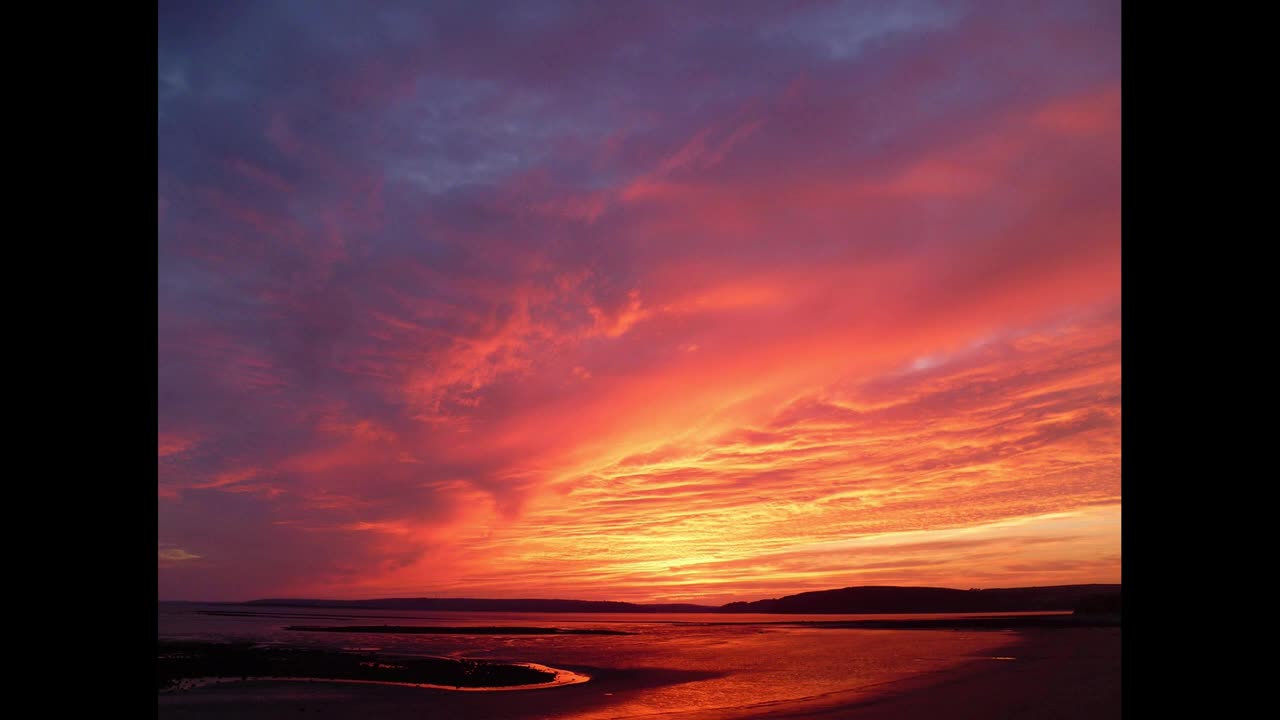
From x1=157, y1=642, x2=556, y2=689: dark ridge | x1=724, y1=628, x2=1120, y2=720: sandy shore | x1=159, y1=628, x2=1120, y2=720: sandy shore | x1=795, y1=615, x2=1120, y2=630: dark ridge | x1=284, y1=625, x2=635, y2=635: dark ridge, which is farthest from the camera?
x1=284, y1=625, x2=635, y2=635: dark ridge

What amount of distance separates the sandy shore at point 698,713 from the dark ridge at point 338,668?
201 cm

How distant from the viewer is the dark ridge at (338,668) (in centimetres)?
2646

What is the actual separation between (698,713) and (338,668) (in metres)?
15.9

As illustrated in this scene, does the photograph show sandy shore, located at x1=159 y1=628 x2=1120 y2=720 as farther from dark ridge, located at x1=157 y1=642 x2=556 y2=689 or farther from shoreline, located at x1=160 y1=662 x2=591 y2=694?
dark ridge, located at x1=157 y1=642 x2=556 y2=689

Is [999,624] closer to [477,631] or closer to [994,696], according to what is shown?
[477,631]

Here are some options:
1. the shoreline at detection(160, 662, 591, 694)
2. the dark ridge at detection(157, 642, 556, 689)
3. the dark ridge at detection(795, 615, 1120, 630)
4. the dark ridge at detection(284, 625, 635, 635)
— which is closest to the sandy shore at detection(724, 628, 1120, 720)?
the shoreline at detection(160, 662, 591, 694)

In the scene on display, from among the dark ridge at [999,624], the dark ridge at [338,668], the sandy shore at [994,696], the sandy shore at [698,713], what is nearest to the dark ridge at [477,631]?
the dark ridge at [999,624]

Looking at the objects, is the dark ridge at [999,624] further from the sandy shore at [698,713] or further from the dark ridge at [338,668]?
the dark ridge at [338,668]

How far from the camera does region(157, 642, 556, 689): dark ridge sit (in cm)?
2646

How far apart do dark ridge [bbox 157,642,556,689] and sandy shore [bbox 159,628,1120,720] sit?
2009 millimetres

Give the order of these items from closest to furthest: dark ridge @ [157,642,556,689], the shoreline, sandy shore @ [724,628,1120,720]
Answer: sandy shore @ [724,628,1120,720] → the shoreline → dark ridge @ [157,642,556,689]
